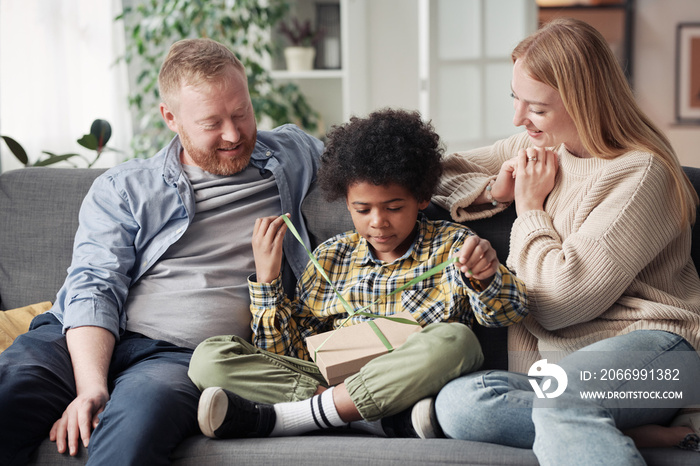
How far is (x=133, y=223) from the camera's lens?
1.79 m

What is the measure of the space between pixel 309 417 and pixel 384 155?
0.63 meters

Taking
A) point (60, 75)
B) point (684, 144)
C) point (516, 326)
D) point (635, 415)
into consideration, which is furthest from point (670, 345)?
point (684, 144)

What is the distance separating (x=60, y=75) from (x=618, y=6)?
160 inches

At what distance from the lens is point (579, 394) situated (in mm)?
1311

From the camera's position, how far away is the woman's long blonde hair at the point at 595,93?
156cm

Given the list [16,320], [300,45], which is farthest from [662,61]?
[16,320]

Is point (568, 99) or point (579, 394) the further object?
point (568, 99)

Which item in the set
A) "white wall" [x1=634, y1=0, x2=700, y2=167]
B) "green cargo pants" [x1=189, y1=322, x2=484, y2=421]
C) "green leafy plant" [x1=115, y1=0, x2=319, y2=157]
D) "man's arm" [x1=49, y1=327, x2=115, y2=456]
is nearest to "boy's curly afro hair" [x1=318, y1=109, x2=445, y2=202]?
"green cargo pants" [x1=189, y1=322, x2=484, y2=421]

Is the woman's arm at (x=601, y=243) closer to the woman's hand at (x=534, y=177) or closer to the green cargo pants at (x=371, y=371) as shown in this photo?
the woman's hand at (x=534, y=177)

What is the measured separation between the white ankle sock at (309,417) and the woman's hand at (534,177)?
0.64 m

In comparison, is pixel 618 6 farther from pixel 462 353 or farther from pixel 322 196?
pixel 462 353

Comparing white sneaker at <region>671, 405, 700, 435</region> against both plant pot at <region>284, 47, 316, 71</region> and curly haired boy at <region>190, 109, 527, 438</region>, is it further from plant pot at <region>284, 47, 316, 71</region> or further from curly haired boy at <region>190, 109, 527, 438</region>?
plant pot at <region>284, 47, 316, 71</region>

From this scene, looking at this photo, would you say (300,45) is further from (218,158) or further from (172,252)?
(172,252)

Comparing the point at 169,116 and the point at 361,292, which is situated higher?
the point at 169,116
